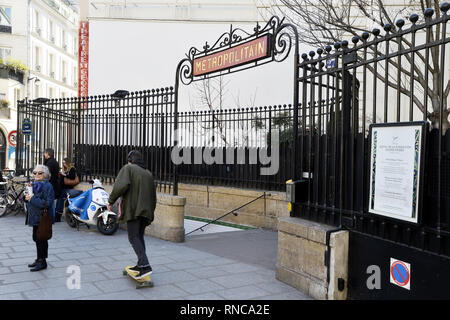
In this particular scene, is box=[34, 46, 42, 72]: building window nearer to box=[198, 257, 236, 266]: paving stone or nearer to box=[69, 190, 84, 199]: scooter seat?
box=[69, 190, 84, 199]: scooter seat

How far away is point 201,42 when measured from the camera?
21594mm

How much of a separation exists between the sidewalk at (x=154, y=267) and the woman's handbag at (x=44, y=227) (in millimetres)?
512

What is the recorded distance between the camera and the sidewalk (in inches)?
207

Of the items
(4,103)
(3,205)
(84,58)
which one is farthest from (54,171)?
(4,103)

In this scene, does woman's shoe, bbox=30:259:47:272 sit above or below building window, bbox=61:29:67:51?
below

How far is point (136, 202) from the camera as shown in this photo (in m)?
5.62

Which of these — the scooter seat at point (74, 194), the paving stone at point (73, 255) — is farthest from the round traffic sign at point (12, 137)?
the paving stone at point (73, 255)

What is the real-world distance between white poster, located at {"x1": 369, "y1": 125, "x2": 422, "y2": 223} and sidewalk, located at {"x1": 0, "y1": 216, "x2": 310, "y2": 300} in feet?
5.59

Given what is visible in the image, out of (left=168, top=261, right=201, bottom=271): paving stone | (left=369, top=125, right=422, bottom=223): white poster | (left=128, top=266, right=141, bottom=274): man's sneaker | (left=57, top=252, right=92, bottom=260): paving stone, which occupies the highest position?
(left=369, top=125, right=422, bottom=223): white poster

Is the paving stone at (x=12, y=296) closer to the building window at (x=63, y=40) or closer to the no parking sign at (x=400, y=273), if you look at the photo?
the no parking sign at (x=400, y=273)

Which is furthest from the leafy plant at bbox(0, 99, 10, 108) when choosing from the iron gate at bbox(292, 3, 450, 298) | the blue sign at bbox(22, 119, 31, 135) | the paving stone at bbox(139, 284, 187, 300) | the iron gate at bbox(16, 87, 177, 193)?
the iron gate at bbox(292, 3, 450, 298)

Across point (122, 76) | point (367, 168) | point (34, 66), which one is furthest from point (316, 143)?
point (34, 66)

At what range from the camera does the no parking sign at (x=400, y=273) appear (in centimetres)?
403

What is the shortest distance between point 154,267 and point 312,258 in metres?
2.60
